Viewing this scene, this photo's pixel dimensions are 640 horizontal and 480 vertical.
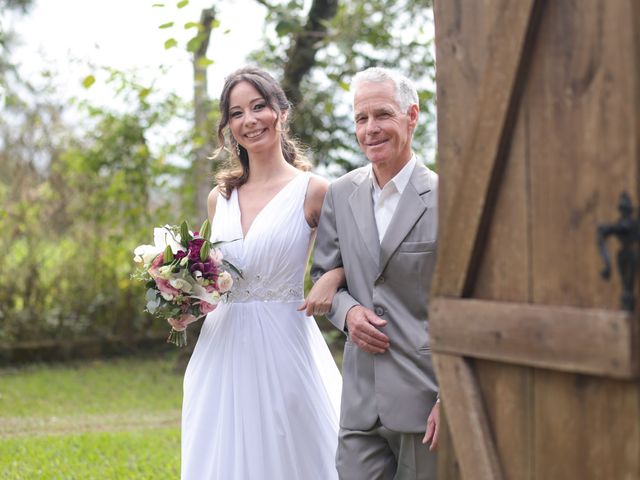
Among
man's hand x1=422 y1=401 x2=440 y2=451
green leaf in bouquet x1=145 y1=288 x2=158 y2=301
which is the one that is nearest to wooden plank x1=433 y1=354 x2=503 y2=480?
man's hand x1=422 y1=401 x2=440 y2=451

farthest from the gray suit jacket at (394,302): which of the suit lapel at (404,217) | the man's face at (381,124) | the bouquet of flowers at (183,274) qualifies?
the bouquet of flowers at (183,274)

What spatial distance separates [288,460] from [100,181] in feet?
29.2

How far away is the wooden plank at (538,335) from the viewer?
2182 mm

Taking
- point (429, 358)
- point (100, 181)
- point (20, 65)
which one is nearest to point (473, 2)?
point (429, 358)

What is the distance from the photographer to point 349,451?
11.5 feet

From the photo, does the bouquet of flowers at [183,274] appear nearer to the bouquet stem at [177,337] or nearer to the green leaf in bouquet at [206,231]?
the green leaf in bouquet at [206,231]

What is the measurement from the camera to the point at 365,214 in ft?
11.6

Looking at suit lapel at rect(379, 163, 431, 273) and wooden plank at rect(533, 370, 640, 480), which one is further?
suit lapel at rect(379, 163, 431, 273)

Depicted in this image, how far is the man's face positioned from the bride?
863 mm

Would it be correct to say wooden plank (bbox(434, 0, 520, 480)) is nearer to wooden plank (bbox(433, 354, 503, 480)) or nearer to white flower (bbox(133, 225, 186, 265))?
wooden plank (bbox(433, 354, 503, 480))

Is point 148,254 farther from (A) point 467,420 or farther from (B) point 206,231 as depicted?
(A) point 467,420

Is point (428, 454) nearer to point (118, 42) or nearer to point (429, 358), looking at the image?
point (429, 358)

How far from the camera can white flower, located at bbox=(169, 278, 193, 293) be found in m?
3.97

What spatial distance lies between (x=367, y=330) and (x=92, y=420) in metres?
5.75
